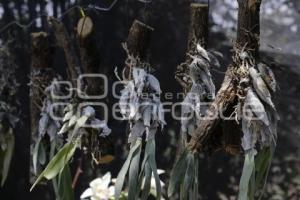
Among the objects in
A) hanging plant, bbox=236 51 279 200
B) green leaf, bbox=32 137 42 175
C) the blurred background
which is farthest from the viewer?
the blurred background

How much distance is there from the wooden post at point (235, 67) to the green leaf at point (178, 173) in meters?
0.05

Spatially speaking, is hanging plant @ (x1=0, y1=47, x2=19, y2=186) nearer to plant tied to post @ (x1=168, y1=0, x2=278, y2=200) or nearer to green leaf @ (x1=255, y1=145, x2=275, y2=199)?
plant tied to post @ (x1=168, y1=0, x2=278, y2=200)

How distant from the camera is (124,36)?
181 cm

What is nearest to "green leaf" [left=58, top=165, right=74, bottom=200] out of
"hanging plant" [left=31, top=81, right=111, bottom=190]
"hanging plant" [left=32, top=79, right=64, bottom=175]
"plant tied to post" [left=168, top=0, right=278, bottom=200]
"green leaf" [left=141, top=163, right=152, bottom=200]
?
"hanging plant" [left=31, top=81, right=111, bottom=190]

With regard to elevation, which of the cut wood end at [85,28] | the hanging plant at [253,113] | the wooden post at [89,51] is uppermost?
the cut wood end at [85,28]

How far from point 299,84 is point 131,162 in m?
0.66

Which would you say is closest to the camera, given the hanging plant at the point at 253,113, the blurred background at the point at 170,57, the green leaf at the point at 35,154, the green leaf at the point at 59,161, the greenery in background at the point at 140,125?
the hanging plant at the point at 253,113

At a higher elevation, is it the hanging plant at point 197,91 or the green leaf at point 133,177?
the hanging plant at point 197,91

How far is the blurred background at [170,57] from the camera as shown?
5.03ft

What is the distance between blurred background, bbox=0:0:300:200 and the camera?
1532 millimetres

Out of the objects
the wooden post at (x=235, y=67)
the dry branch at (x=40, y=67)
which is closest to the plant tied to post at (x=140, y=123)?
the wooden post at (x=235, y=67)

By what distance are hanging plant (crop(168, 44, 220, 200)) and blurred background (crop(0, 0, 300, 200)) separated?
0.24 m

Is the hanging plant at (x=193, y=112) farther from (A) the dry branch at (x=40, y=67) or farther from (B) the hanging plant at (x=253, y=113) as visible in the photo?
(A) the dry branch at (x=40, y=67)

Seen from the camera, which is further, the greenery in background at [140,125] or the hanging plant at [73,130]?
the hanging plant at [73,130]
